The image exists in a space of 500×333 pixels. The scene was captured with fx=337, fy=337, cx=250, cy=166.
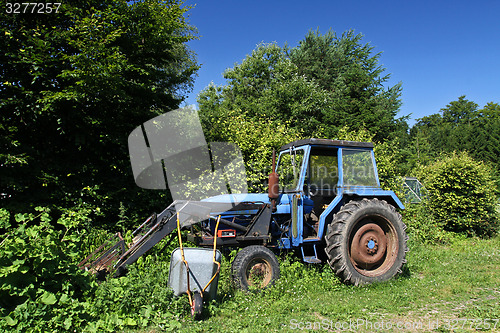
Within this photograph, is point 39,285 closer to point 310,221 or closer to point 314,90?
point 310,221

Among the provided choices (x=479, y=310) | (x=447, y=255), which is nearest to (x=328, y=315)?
(x=479, y=310)

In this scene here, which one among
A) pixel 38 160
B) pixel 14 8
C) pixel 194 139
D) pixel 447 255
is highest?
pixel 14 8

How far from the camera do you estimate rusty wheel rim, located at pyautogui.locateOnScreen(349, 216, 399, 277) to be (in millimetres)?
5621

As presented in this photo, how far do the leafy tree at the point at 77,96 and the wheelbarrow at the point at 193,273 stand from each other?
390cm

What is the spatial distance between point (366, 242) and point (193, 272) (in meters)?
3.05

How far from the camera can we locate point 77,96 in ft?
21.1

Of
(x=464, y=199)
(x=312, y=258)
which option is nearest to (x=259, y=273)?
(x=312, y=258)

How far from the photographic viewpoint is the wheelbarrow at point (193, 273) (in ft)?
13.8

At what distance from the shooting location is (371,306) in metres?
4.64

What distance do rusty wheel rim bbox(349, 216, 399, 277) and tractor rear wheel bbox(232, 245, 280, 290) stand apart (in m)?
1.42

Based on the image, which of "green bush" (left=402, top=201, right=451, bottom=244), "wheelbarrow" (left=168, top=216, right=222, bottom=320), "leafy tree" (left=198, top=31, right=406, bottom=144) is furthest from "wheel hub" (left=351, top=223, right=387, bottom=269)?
"leafy tree" (left=198, top=31, right=406, bottom=144)

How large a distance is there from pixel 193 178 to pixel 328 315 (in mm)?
5736

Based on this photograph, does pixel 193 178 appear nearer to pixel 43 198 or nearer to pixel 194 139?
pixel 194 139

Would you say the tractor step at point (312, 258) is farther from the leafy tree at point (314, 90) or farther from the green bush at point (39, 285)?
the leafy tree at point (314, 90)
